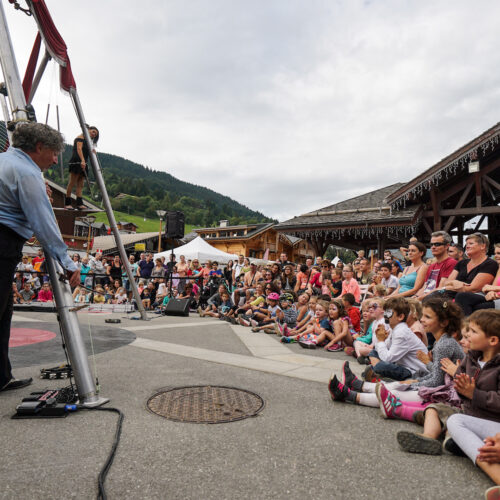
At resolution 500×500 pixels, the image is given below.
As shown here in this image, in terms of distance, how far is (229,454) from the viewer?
7.47 feet

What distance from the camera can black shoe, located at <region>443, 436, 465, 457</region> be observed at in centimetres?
236

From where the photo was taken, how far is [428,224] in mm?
14641

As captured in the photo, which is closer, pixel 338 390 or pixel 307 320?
pixel 338 390

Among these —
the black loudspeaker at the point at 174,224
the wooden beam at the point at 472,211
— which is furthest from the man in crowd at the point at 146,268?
the wooden beam at the point at 472,211

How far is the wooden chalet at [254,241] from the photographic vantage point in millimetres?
46281

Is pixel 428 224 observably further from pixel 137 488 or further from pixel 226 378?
pixel 137 488

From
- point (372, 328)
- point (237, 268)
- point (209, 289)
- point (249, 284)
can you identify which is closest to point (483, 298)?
point (372, 328)

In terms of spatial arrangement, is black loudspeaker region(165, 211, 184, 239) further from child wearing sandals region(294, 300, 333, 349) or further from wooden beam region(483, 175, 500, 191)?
wooden beam region(483, 175, 500, 191)

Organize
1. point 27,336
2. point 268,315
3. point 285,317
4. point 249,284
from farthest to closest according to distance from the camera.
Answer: point 249,284 < point 268,315 < point 285,317 < point 27,336

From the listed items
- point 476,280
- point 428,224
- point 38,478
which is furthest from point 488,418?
point 428,224

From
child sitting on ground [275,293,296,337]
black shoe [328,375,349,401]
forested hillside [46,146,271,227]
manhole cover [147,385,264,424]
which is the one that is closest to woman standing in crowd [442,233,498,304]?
black shoe [328,375,349,401]

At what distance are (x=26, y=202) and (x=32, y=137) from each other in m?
0.61

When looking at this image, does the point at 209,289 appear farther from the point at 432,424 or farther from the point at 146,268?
the point at 432,424

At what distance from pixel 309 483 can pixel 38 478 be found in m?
1.40
